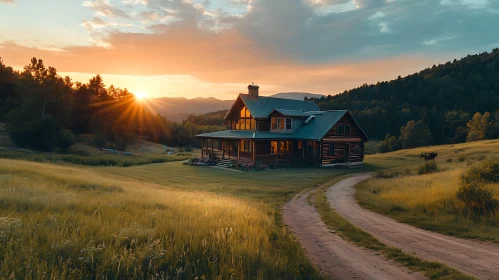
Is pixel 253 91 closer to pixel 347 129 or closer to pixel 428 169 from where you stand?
pixel 347 129

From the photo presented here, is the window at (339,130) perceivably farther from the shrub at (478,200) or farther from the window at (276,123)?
the shrub at (478,200)

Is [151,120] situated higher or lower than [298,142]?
higher

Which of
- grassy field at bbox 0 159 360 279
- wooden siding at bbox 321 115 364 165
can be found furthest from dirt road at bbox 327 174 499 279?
wooden siding at bbox 321 115 364 165

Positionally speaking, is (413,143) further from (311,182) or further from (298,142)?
(311,182)

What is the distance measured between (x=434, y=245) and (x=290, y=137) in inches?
1194

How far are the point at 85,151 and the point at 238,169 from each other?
31692 millimetres

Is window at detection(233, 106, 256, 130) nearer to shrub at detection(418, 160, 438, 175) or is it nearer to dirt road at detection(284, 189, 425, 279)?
shrub at detection(418, 160, 438, 175)

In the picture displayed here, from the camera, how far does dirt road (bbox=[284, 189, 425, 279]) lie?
7.64m

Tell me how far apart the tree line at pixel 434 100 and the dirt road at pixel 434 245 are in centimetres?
8040

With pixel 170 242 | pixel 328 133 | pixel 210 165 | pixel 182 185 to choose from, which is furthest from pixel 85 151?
pixel 170 242

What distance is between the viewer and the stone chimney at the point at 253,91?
4634 cm

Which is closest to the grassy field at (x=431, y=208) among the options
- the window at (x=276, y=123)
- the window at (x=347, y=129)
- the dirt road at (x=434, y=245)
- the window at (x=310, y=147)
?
the dirt road at (x=434, y=245)

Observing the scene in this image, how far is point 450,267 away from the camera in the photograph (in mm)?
7859

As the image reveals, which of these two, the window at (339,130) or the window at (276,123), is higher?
the window at (276,123)
